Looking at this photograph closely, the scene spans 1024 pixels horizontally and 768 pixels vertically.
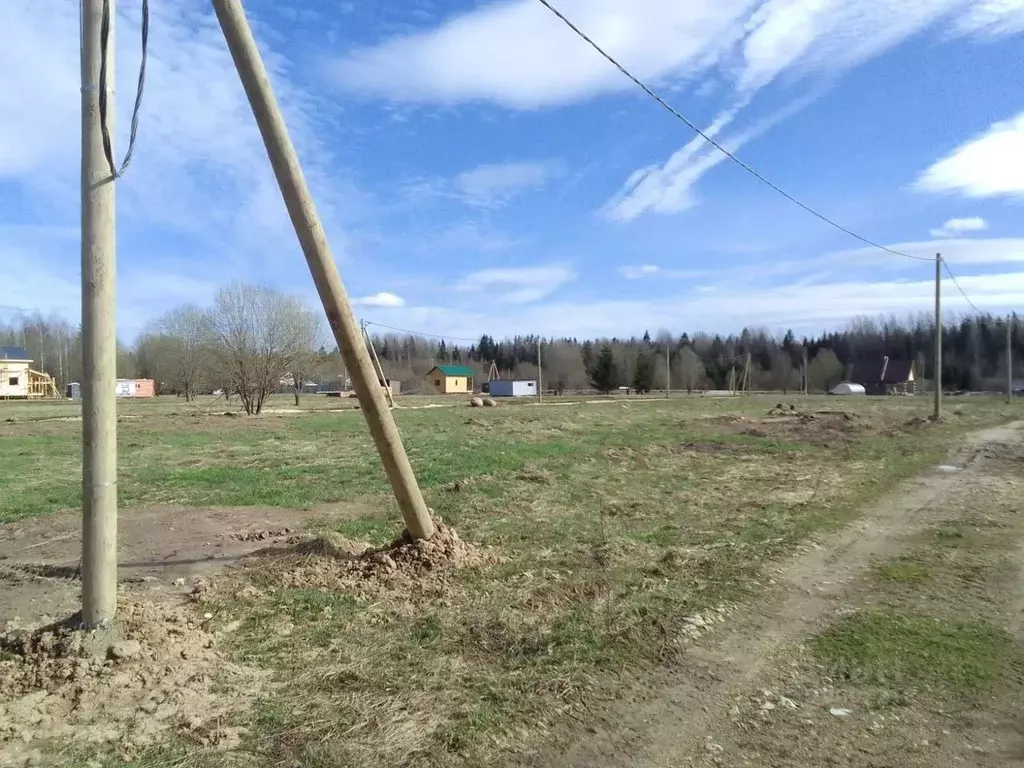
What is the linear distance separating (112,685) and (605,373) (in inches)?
3402

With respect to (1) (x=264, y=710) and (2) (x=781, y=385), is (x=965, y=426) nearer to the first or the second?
(1) (x=264, y=710)

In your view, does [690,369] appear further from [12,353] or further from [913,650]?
[913,650]

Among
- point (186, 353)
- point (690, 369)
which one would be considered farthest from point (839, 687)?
point (690, 369)

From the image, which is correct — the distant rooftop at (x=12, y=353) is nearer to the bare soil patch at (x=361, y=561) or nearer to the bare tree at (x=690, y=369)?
the bare tree at (x=690, y=369)

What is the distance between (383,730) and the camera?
10.9ft

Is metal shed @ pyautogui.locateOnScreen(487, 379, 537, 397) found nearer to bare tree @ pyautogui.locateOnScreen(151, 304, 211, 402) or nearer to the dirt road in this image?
bare tree @ pyautogui.locateOnScreen(151, 304, 211, 402)

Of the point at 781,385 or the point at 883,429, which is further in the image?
the point at 781,385

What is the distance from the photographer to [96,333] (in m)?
3.91

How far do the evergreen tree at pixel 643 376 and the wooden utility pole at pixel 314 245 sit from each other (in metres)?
83.7

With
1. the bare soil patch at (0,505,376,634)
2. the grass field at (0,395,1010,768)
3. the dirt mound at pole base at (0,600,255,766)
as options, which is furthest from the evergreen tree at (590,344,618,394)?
the dirt mound at pole base at (0,600,255,766)

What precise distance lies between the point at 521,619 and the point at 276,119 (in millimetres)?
3961

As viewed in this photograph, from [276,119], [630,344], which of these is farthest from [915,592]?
[630,344]

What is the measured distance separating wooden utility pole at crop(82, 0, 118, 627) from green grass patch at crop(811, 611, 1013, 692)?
419 cm

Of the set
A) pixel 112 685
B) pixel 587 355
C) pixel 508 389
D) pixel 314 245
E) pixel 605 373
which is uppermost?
pixel 587 355
